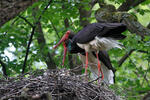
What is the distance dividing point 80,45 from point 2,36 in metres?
1.68

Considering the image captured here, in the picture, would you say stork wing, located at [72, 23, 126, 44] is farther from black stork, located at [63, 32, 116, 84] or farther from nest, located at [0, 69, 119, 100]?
nest, located at [0, 69, 119, 100]

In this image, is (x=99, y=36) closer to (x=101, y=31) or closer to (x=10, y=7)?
(x=101, y=31)

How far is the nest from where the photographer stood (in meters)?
3.63

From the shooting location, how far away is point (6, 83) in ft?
13.9

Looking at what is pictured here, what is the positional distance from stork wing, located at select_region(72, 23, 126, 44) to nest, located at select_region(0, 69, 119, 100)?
4.28 feet

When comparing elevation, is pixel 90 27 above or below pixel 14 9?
above

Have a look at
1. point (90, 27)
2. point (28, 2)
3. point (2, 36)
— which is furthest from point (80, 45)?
point (28, 2)

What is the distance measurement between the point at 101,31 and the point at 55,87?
6.60 feet

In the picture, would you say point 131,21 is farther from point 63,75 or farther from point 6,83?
point 6,83

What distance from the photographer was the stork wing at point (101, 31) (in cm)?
514

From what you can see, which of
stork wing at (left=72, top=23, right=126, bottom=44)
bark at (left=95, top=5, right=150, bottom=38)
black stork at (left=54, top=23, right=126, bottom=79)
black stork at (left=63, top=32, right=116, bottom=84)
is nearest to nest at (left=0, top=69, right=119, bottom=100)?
black stork at (left=54, top=23, right=126, bottom=79)

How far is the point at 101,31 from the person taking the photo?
5324 millimetres

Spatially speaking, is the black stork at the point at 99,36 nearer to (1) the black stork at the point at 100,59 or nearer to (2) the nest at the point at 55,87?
(1) the black stork at the point at 100,59

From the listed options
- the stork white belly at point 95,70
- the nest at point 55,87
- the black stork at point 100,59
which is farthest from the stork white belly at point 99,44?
the nest at point 55,87
